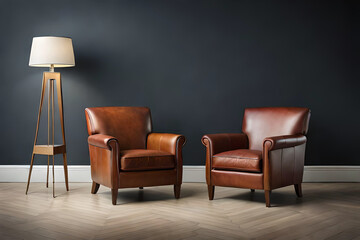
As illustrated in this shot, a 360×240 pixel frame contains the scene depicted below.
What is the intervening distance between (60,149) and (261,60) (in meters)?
2.57

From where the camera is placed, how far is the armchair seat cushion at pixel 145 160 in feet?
13.0

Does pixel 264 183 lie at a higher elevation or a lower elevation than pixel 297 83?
lower

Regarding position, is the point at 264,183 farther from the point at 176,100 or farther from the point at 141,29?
the point at 141,29

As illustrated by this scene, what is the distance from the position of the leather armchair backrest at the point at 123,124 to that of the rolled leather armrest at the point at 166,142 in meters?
0.12

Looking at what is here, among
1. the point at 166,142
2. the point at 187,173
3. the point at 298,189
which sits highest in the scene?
the point at 166,142

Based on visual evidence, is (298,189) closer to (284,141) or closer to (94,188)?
(284,141)

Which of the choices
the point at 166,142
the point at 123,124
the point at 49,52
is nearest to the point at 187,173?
the point at 166,142

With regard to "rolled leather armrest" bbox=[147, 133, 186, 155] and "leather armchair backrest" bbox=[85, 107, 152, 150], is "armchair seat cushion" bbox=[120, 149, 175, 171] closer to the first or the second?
"rolled leather armrest" bbox=[147, 133, 186, 155]

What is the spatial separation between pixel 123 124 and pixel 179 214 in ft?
4.56

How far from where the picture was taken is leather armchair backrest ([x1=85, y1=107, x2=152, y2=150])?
Answer: 14.6 feet

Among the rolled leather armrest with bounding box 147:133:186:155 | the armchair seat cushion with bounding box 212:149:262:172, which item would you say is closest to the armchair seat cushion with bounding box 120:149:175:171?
the rolled leather armrest with bounding box 147:133:186:155

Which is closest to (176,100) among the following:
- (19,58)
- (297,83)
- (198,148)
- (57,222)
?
(198,148)

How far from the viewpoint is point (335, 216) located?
350 centimetres

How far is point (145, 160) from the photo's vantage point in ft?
13.2
